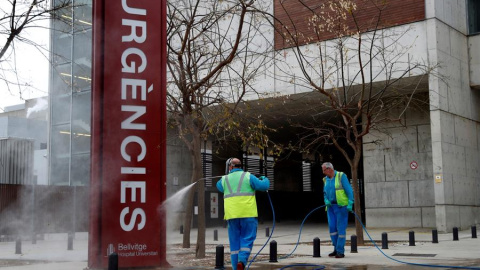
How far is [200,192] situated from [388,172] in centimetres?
1482

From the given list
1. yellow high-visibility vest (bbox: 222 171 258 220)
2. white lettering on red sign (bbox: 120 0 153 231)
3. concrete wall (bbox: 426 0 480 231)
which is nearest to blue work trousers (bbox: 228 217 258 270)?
yellow high-visibility vest (bbox: 222 171 258 220)

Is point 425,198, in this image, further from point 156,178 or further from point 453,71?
point 156,178

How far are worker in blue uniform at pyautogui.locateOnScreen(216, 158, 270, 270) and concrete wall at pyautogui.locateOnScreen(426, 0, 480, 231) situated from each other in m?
13.6

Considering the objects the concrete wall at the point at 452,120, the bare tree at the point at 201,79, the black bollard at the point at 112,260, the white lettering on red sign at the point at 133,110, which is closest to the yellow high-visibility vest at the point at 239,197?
the white lettering on red sign at the point at 133,110

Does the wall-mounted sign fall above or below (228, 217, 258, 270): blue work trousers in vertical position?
above

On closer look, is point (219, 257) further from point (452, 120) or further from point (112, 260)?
point (452, 120)

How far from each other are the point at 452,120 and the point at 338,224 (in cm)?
1273

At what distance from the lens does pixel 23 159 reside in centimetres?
2244

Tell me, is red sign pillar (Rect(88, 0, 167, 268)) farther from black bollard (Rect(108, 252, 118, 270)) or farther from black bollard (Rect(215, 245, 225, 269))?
black bollard (Rect(108, 252, 118, 270))

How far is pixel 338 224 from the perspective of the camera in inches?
426

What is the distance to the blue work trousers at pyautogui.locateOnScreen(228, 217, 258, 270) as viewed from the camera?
8.17 m

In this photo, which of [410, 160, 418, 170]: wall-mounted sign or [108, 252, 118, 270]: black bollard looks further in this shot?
[410, 160, 418, 170]: wall-mounted sign

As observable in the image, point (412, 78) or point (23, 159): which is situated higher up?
point (412, 78)

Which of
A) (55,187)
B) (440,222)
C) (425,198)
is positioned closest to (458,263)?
(440,222)
